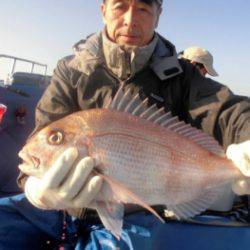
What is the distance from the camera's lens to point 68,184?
2445mm

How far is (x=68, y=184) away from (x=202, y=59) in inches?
229

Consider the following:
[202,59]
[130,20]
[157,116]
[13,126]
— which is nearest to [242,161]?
[157,116]

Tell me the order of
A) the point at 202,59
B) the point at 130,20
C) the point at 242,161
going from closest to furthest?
the point at 242,161 < the point at 130,20 < the point at 202,59

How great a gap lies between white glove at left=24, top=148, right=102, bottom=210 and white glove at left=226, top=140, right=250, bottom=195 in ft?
2.87

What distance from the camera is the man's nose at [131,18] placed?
3.27 m

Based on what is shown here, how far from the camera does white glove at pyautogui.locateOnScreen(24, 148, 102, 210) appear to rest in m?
2.29

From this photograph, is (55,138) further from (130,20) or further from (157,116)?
(130,20)

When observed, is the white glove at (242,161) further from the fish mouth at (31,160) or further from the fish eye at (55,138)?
the fish mouth at (31,160)

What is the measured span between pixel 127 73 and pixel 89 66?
338mm

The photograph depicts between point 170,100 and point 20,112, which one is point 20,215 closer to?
point 170,100

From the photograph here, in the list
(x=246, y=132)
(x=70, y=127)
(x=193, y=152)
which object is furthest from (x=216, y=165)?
(x=70, y=127)

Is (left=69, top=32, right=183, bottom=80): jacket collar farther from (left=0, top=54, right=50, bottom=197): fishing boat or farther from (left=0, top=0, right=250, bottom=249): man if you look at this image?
(left=0, top=54, right=50, bottom=197): fishing boat

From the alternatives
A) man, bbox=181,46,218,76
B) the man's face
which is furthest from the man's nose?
man, bbox=181,46,218,76

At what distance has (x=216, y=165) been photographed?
95.2 inches
